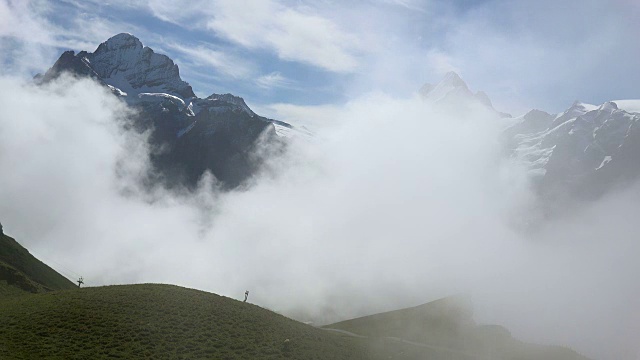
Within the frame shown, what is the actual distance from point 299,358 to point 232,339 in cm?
1304

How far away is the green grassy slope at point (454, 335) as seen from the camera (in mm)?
131875

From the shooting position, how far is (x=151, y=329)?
8681cm

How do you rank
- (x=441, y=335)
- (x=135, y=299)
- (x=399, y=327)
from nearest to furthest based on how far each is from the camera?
1. (x=135, y=299)
2. (x=441, y=335)
3. (x=399, y=327)

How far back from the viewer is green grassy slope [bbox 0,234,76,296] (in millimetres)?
142250

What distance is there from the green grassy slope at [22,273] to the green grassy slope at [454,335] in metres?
105

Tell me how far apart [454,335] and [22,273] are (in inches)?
5654

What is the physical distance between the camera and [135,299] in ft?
324

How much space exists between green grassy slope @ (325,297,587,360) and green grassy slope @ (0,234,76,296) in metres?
105

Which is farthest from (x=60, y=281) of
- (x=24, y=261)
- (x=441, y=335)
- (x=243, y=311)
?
(x=441, y=335)

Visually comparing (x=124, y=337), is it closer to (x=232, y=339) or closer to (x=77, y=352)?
(x=77, y=352)

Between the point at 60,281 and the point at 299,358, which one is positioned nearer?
the point at 299,358

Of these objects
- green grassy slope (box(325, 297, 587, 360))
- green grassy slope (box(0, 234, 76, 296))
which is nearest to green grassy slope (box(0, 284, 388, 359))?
green grassy slope (box(325, 297, 587, 360))

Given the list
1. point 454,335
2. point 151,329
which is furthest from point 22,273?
point 454,335

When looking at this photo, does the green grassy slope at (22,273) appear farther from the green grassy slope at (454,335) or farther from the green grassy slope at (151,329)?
the green grassy slope at (454,335)
